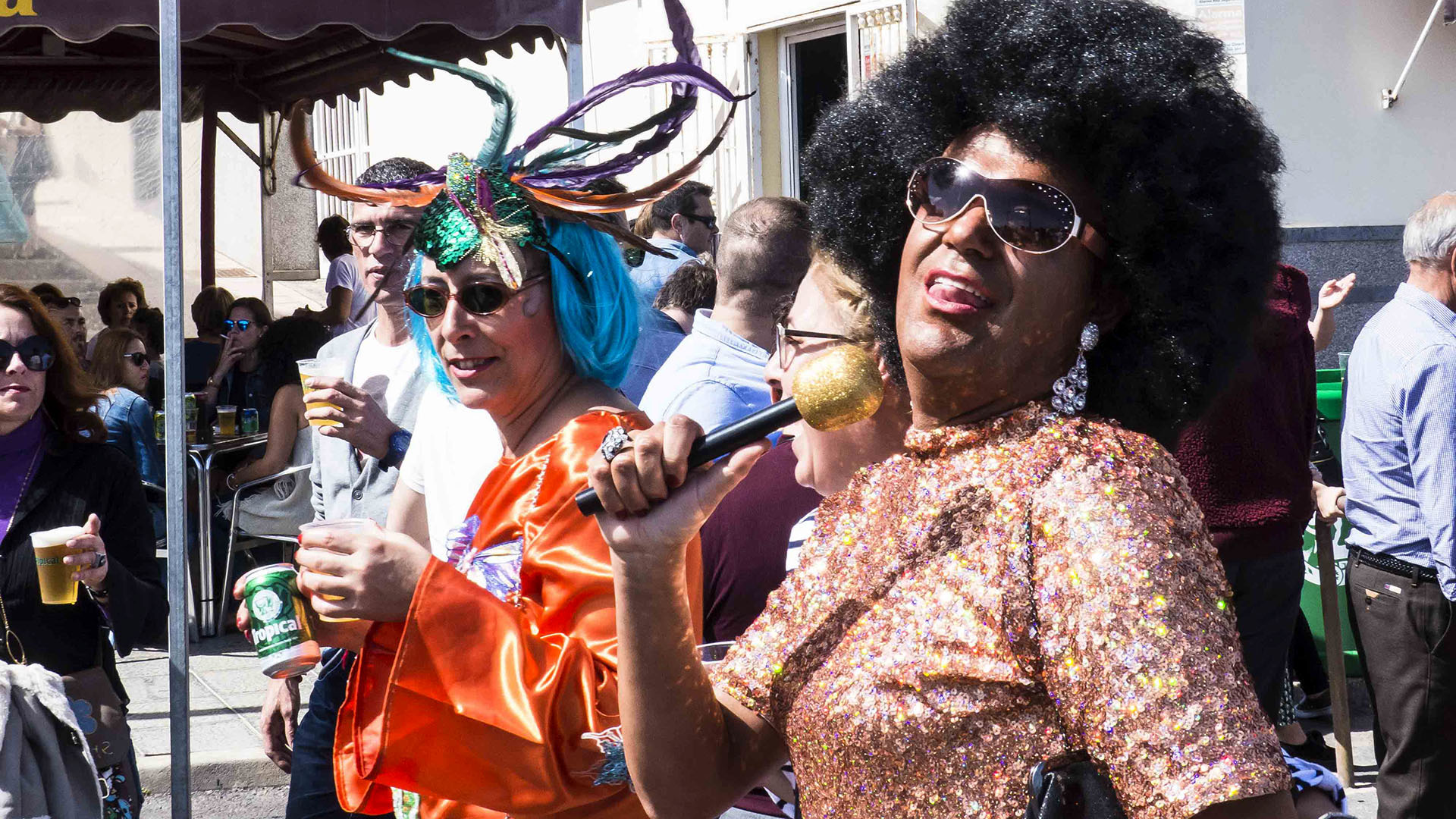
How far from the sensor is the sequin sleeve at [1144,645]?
1283mm

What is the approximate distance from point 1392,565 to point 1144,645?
3711 mm

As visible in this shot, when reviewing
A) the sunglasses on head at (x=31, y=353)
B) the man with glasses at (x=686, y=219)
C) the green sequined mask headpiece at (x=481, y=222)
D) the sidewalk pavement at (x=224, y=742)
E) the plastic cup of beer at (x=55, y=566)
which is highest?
the man with glasses at (x=686, y=219)

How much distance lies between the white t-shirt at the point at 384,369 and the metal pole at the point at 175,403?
850 mm

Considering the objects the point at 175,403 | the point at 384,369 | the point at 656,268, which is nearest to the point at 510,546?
the point at 175,403

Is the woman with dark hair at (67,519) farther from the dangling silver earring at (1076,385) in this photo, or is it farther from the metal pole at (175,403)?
the dangling silver earring at (1076,385)

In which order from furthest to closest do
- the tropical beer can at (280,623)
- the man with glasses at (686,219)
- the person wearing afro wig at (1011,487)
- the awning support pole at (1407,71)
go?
the awning support pole at (1407,71)
the man with glasses at (686,219)
the tropical beer can at (280,623)
the person wearing afro wig at (1011,487)

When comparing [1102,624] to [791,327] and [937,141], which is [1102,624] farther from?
[791,327]

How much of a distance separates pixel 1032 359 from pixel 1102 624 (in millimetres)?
348

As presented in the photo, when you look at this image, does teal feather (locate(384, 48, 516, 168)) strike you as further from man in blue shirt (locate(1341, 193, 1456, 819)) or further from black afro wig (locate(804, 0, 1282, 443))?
man in blue shirt (locate(1341, 193, 1456, 819))

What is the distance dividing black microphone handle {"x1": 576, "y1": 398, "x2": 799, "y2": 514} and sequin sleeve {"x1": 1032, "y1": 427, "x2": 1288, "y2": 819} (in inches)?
11.4

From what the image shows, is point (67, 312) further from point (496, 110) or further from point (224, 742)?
point (496, 110)

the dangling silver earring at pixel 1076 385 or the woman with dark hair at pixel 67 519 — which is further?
the woman with dark hair at pixel 67 519

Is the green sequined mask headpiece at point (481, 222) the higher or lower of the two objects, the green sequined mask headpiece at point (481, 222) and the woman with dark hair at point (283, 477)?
the higher

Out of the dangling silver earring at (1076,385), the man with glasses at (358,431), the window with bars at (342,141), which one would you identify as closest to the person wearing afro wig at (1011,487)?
the dangling silver earring at (1076,385)
